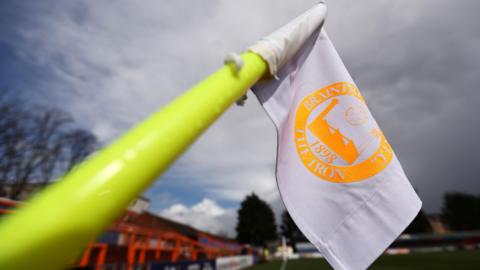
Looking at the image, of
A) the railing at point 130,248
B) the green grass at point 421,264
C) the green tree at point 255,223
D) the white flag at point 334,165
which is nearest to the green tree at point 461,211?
the green tree at point 255,223

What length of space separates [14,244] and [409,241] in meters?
55.5

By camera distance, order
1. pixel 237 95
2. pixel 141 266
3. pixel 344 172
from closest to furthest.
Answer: pixel 237 95, pixel 344 172, pixel 141 266

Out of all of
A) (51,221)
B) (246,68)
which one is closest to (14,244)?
(51,221)

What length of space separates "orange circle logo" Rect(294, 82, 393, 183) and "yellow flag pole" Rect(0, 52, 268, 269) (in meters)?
0.92

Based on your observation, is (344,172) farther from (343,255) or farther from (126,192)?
(126,192)

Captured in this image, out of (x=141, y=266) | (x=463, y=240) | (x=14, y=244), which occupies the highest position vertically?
(x=14, y=244)

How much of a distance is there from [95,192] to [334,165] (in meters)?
1.27

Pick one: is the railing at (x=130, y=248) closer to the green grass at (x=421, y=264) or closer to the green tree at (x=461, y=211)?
the green grass at (x=421, y=264)

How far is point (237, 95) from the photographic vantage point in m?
0.83

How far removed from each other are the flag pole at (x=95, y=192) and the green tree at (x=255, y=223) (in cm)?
5573

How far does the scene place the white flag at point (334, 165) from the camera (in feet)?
4.35

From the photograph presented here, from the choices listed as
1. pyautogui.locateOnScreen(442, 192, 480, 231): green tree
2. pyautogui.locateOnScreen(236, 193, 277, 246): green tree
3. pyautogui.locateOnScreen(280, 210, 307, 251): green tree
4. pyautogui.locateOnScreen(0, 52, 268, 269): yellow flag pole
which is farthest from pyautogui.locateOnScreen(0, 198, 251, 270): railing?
pyautogui.locateOnScreen(442, 192, 480, 231): green tree

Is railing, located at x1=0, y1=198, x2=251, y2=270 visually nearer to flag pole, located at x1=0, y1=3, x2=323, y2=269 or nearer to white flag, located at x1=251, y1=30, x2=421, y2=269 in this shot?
white flag, located at x1=251, y1=30, x2=421, y2=269

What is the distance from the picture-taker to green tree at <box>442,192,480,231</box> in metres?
50.2
